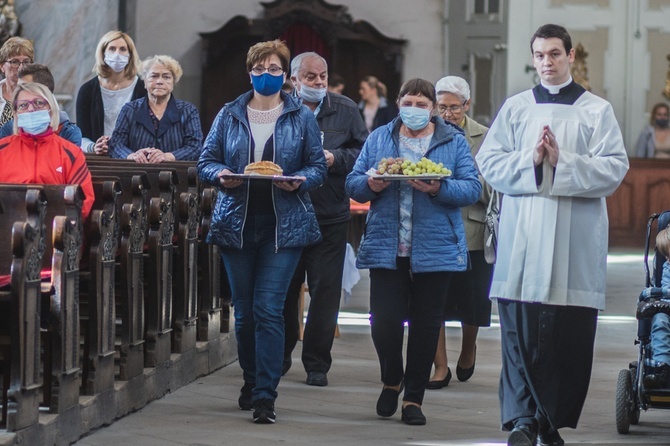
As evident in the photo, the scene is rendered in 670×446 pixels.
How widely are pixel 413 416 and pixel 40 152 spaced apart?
84.0 inches

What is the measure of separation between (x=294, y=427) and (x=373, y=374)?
1883 mm

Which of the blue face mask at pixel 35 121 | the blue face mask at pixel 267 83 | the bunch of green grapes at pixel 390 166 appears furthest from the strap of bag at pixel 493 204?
the blue face mask at pixel 35 121

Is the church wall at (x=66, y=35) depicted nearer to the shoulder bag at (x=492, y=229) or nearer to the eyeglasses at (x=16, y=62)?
the eyeglasses at (x=16, y=62)

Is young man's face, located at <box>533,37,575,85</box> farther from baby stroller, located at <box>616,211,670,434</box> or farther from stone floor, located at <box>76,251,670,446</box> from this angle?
stone floor, located at <box>76,251,670,446</box>

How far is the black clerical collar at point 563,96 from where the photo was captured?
6.11 metres

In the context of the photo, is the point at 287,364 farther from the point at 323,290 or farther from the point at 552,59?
the point at 552,59

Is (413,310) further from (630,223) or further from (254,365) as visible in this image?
(630,223)

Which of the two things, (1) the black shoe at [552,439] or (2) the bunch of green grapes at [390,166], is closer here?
(1) the black shoe at [552,439]

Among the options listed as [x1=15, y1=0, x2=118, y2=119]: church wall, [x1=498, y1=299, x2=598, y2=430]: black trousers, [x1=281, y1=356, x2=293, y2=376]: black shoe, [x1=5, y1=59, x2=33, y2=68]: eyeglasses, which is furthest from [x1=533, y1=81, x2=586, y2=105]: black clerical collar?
[x1=15, y1=0, x2=118, y2=119]: church wall

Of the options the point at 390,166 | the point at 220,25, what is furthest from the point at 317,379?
the point at 220,25

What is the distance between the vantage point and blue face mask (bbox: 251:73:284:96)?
267 inches

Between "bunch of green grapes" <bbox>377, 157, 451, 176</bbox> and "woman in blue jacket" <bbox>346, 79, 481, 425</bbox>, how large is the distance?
85mm

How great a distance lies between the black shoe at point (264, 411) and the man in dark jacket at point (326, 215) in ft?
4.24

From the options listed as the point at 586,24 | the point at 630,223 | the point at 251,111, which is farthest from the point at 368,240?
the point at 586,24
